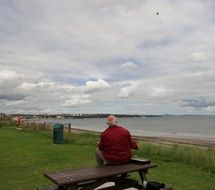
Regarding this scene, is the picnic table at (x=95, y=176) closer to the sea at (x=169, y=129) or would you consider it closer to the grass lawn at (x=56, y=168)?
the grass lawn at (x=56, y=168)

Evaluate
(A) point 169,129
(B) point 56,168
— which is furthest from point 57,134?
(A) point 169,129

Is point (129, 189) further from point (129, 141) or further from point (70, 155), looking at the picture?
point (70, 155)

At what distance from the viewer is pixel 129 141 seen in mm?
6820

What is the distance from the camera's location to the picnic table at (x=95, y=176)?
540 centimetres

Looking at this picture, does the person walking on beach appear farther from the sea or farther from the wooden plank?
the sea

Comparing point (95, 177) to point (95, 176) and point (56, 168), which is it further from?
point (56, 168)

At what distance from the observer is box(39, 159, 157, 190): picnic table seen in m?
5.40

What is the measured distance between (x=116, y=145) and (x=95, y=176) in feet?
3.83

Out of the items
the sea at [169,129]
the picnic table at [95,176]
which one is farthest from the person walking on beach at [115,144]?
the sea at [169,129]

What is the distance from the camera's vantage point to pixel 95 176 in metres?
5.64

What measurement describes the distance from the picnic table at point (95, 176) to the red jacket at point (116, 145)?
158 mm

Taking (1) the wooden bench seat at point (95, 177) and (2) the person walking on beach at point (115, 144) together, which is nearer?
(1) the wooden bench seat at point (95, 177)

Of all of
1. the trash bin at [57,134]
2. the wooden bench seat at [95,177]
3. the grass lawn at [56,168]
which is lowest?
the grass lawn at [56,168]

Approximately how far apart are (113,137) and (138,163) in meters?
0.65
